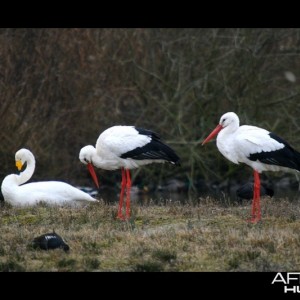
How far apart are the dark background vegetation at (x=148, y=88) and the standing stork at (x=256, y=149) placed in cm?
809

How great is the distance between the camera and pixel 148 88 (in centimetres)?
2005

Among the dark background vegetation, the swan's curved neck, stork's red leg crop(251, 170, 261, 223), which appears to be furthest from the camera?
the dark background vegetation

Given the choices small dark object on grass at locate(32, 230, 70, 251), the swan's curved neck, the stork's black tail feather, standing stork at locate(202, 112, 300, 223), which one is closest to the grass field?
small dark object on grass at locate(32, 230, 70, 251)

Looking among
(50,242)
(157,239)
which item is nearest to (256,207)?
(157,239)

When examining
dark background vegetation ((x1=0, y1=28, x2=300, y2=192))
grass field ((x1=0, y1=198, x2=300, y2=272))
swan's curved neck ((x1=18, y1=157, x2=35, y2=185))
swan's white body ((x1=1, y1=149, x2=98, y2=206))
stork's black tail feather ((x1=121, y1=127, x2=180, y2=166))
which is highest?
dark background vegetation ((x1=0, y1=28, x2=300, y2=192))

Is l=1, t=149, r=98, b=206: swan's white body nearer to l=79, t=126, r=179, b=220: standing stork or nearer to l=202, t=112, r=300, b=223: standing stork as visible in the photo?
l=79, t=126, r=179, b=220: standing stork

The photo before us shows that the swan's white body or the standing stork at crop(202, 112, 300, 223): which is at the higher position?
the standing stork at crop(202, 112, 300, 223)

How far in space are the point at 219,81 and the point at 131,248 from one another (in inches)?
454

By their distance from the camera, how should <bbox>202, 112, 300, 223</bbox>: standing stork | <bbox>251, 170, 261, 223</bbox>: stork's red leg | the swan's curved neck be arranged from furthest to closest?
the swan's curved neck → <bbox>202, 112, 300, 223</bbox>: standing stork → <bbox>251, 170, 261, 223</bbox>: stork's red leg

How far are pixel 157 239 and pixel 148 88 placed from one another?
11837mm

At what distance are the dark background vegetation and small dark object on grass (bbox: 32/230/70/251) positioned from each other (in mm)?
10173

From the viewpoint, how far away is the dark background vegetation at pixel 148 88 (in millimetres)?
18891

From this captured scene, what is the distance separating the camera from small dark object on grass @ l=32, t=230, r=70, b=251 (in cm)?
796
